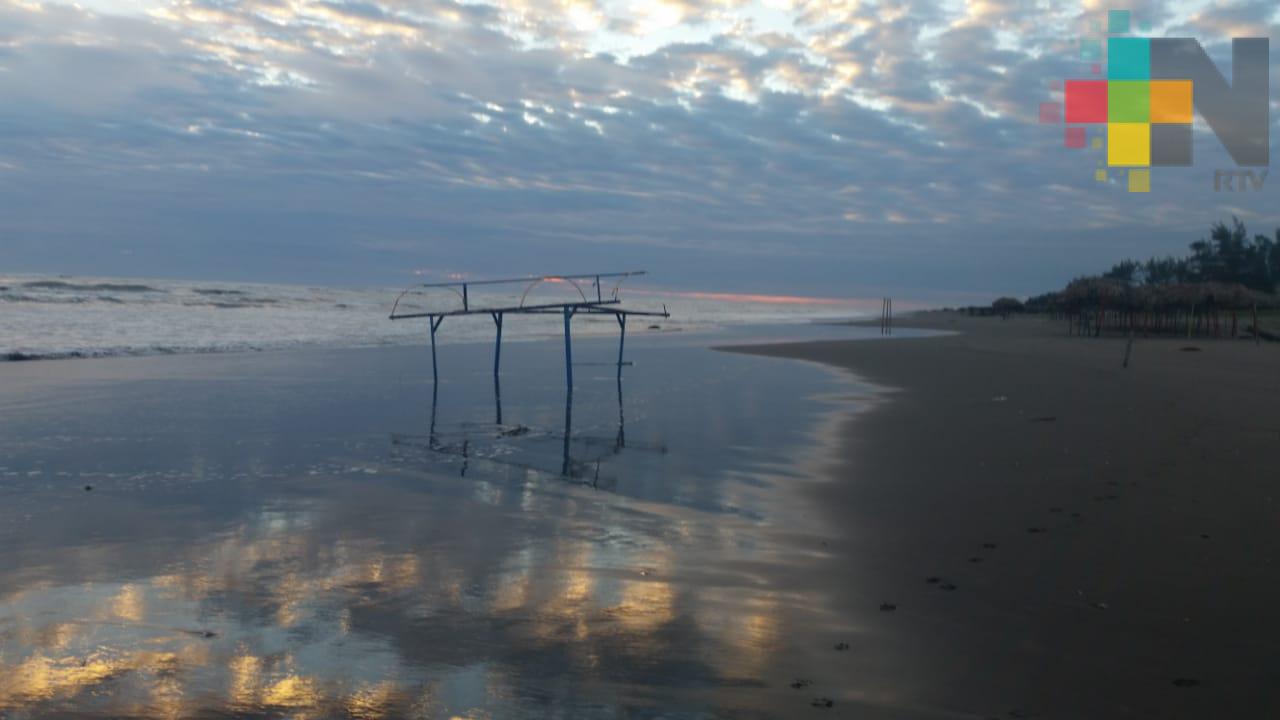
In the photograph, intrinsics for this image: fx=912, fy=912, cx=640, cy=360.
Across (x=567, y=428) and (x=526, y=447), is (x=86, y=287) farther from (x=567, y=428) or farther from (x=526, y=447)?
(x=526, y=447)

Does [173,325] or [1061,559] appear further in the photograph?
[173,325]

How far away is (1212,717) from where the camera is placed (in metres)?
4.43

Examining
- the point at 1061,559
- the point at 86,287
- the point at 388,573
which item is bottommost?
the point at 388,573

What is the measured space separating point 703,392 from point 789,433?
603 cm

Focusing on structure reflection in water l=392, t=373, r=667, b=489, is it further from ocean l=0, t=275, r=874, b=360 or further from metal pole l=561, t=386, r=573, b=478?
ocean l=0, t=275, r=874, b=360

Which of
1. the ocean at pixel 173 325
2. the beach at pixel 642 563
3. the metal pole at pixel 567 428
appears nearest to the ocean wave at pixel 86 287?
the ocean at pixel 173 325

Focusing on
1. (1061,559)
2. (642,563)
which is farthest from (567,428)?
(1061,559)

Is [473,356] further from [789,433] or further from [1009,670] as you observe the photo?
[1009,670]

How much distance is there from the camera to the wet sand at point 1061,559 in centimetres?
486

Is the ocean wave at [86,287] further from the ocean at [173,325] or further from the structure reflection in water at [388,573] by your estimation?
the structure reflection in water at [388,573]

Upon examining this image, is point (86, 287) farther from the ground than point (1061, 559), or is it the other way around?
point (86, 287)

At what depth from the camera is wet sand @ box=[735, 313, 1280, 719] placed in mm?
4855

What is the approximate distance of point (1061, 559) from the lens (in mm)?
7105

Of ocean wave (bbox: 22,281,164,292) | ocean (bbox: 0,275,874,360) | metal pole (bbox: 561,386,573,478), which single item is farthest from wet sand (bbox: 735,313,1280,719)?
ocean wave (bbox: 22,281,164,292)
